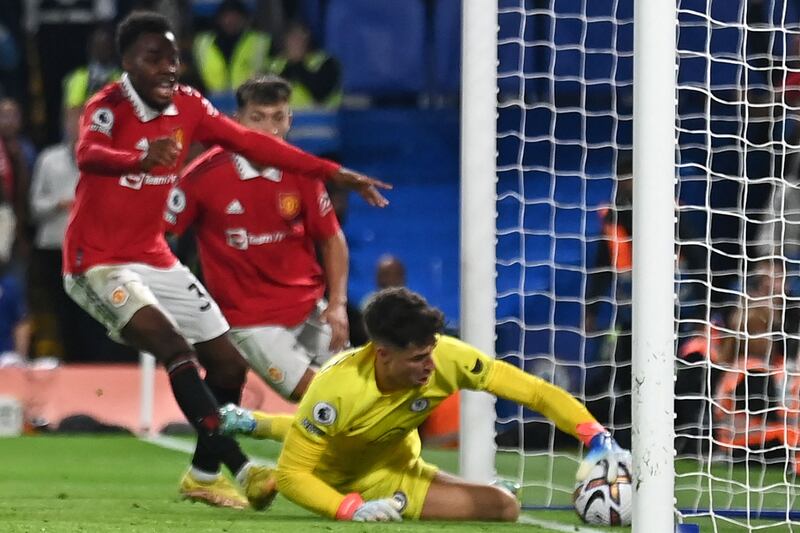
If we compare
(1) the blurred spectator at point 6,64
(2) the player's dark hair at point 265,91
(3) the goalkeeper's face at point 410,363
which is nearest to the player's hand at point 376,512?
(3) the goalkeeper's face at point 410,363

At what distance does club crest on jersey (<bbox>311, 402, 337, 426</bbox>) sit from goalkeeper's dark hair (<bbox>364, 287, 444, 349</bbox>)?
267 millimetres

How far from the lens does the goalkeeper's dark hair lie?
18.0 feet

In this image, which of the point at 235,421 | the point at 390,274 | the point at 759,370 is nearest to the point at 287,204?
the point at 235,421

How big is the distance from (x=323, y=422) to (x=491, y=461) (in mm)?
1412

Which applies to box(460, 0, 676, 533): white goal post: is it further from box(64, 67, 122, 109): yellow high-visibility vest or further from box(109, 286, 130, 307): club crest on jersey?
box(64, 67, 122, 109): yellow high-visibility vest

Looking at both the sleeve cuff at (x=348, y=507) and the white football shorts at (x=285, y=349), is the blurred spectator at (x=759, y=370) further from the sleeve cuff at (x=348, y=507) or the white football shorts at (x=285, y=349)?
the sleeve cuff at (x=348, y=507)

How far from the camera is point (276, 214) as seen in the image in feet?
24.4

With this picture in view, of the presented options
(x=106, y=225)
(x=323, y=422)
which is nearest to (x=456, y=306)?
(x=106, y=225)

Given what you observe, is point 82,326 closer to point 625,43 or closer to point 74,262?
point 625,43

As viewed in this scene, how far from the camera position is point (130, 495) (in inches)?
288

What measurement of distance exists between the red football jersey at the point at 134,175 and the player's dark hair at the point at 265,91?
49cm

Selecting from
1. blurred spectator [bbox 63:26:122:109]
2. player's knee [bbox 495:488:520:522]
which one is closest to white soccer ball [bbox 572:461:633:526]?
player's knee [bbox 495:488:520:522]

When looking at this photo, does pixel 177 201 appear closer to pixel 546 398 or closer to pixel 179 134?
pixel 179 134

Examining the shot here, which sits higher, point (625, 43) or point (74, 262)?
point (625, 43)
